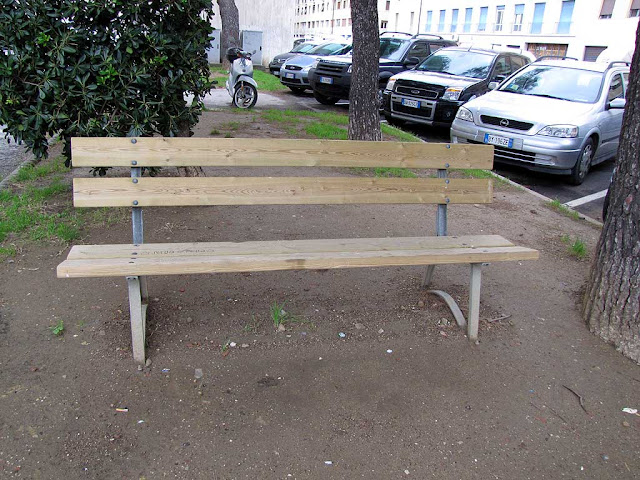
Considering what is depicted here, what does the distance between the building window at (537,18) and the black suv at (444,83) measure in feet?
122

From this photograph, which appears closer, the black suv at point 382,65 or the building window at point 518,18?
the black suv at point 382,65

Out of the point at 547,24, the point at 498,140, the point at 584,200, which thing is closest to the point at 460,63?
the point at 498,140

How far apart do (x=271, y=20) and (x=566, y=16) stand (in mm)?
23655

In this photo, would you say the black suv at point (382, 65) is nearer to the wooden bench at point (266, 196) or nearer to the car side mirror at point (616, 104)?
the car side mirror at point (616, 104)

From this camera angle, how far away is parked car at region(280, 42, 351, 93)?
16.6 m

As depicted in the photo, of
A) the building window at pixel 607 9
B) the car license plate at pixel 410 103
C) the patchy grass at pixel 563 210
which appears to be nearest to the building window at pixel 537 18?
the building window at pixel 607 9

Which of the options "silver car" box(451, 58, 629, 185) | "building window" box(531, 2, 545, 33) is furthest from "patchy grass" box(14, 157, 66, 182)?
"building window" box(531, 2, 545, 33)

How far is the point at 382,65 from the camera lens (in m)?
14.1

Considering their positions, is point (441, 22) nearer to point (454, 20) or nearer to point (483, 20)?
point (454, 20)

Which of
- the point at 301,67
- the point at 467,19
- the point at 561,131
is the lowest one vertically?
the point at 561,131

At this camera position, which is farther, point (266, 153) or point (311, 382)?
point (266, 153)

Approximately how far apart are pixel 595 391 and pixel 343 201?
1.82 m

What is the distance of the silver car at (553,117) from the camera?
808cm

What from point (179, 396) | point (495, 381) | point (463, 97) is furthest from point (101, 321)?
point (463, 97)
